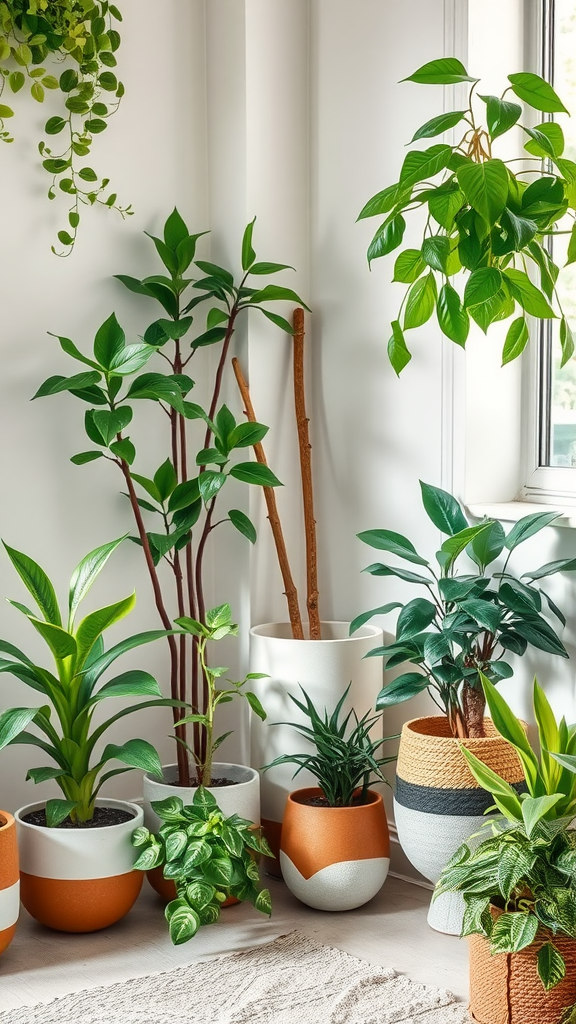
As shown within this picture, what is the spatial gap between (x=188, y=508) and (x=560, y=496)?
0.87 metres

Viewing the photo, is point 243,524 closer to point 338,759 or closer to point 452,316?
point 338,759

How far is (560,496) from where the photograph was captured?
252 cm

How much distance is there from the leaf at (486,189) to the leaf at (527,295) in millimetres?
189

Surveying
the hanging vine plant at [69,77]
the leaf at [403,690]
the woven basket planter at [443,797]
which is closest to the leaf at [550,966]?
the woven basket planter at [443,797]

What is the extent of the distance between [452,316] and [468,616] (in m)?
0.60

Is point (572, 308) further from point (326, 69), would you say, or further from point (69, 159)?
point (69, 159)

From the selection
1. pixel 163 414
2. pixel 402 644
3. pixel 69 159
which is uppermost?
pixel 69 159

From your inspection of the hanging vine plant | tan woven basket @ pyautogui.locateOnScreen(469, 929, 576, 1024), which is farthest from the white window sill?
the hanging vine plant

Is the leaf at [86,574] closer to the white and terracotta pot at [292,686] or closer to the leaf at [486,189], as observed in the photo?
the white and terracotta pot at [292,686]

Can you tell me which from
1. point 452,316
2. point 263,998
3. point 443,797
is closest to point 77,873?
point 263,998

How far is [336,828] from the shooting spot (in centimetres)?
237

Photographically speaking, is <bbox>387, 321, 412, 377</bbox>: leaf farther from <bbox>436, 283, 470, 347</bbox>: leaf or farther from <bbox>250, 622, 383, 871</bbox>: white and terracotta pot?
<bbox>250, 622, 383, 871</bbox>: white and terracotta pot

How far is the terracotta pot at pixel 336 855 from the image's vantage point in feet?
7.76

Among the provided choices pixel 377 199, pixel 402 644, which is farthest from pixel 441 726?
pixel 377 199
